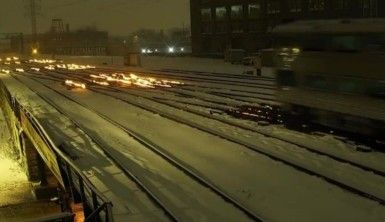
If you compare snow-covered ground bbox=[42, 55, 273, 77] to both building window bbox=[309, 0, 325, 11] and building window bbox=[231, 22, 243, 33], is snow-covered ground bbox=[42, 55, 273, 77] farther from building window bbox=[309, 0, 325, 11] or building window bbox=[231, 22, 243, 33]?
building window bbox=[309, 0, 325, 11]

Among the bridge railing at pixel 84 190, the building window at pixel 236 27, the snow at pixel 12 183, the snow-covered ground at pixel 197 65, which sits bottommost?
the snow at pixel 12 183

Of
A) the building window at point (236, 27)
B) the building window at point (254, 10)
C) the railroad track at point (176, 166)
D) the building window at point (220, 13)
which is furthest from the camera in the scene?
the building window at point (220, 13)

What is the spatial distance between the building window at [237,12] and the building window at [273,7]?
493cm

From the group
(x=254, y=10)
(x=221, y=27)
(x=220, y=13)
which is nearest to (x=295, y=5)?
(x=254, y=10)

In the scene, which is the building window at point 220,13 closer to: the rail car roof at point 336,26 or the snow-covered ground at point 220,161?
the snow-covered ground at point 220,161

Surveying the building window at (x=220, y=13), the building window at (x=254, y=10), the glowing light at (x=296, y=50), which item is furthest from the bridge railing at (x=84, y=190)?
the building window at (x=220, y=13)

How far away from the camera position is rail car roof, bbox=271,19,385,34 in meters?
15.7

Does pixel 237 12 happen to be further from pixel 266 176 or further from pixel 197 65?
pixel 266 176

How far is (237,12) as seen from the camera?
251ft

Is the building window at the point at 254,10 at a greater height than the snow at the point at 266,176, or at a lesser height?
greater

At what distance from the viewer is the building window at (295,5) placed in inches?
2689

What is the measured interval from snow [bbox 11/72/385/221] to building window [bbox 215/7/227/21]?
59791 mm

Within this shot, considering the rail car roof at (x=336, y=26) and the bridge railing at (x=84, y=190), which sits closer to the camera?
the bridge railing at (x=84, y=190)

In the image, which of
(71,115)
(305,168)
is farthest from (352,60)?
(71,115)
